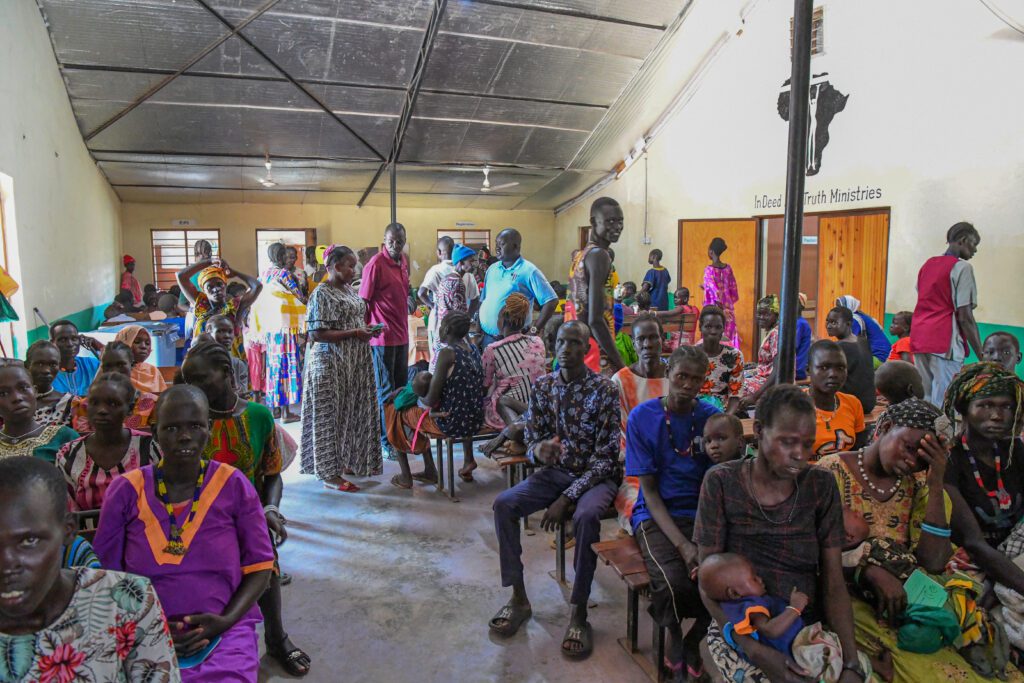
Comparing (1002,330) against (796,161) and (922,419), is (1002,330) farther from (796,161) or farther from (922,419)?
(922,419)

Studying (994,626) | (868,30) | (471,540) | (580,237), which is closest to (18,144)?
(471,540)

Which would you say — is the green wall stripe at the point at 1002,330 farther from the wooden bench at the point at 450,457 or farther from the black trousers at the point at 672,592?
the black trousers at the point at 672,592

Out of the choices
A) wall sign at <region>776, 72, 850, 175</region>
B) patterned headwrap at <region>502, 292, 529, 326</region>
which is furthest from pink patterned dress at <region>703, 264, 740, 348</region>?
patterned headwrap at <region>502, 292, 529, 326</region>

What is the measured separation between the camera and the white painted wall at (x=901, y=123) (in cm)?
549

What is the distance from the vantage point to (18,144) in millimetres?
5359

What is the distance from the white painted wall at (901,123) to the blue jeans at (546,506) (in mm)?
4694

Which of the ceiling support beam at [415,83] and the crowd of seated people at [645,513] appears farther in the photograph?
the ceiling support beam at [415,83]

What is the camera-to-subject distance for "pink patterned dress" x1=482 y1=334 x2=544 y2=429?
181 inches

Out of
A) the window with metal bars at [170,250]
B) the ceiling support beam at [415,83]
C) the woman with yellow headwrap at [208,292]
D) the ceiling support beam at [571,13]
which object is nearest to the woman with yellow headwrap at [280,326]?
the woman with yellow headwrap at [208,292]

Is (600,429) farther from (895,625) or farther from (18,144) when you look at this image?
(18,144)

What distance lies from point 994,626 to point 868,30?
21.4ft

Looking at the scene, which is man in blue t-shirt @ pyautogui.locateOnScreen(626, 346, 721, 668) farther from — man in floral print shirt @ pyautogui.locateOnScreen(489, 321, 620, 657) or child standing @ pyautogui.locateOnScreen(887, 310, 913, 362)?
child standing @ pyautogui.locateOnScreen(887, 310, 913, 362)

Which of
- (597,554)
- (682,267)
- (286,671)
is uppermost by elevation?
(682,267)

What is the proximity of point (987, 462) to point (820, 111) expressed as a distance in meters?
6.21
